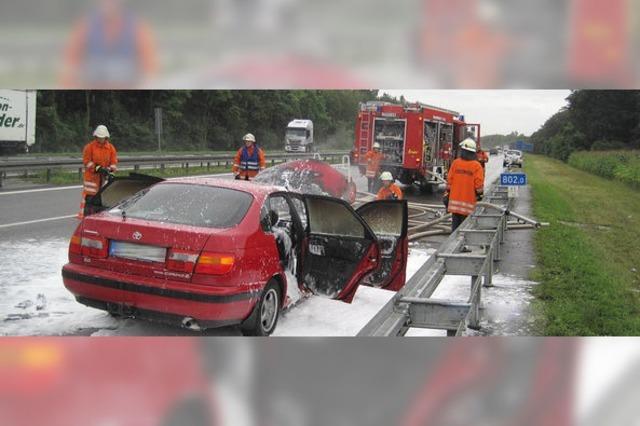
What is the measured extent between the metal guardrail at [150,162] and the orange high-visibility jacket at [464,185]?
5.87ft

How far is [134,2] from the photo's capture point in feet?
5.71

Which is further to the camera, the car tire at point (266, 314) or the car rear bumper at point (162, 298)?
the car tire at point (266, 314)

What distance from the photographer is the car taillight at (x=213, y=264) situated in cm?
363

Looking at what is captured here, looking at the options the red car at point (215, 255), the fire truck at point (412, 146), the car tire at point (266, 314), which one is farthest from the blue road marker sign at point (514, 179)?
the fire truck at point (412, 146)

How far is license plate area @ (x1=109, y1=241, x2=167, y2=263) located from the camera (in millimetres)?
3670

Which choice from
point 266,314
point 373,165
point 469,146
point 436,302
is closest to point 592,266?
point 469,146

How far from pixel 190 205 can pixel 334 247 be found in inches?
51.5

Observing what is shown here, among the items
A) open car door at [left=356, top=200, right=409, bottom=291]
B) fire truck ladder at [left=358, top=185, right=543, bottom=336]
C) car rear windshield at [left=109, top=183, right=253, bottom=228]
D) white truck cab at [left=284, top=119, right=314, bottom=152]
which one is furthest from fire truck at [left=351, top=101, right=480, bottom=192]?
car rear windshield at [left=109, top=183, right=253, bottom=228]

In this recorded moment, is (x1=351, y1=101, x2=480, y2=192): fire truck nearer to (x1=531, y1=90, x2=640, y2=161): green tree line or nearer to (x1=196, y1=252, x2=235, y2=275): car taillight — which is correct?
(x1=531, y1=90, x2=640, y2=161): green tree line

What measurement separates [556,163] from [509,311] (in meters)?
2.59

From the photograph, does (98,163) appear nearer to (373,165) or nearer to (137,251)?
(137,251)

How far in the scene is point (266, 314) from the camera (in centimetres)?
406

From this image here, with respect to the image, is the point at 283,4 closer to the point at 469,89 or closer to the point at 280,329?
the point at 469,89

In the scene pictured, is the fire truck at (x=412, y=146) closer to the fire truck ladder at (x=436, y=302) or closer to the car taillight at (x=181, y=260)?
the fire truck ladder at (x=436, y=302)
